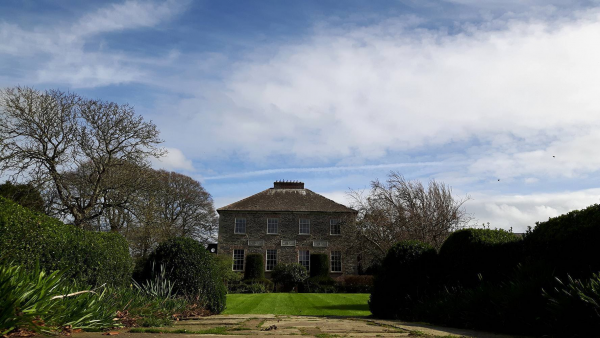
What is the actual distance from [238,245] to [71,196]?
1520 centimetres

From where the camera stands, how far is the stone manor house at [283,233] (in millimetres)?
34062

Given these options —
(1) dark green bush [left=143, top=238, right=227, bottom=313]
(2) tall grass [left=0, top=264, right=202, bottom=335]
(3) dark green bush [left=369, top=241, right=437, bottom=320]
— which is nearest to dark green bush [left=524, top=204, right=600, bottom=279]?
(3) dark green bush [left=369, top=241, right=437, bottom=320]

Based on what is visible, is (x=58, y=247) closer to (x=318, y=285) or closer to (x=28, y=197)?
(x=28, y=197)

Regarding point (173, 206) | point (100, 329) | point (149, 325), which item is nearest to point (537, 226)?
point (149, 325)

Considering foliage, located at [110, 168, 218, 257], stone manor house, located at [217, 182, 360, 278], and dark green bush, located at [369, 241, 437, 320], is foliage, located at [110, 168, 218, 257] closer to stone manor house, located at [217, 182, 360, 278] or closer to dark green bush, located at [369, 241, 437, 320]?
stone manor house, located at [217, 182, 360, 278]

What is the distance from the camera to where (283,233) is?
34438 millimetres

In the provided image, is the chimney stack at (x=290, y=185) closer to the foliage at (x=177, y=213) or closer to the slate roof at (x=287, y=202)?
the slate roof at (x=287, y=202)

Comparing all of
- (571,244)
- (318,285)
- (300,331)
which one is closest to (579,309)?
(571,244)

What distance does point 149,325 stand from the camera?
595 centimetres

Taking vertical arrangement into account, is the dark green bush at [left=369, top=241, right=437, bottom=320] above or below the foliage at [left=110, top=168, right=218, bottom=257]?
below

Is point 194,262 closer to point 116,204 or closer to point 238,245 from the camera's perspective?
point 116,204

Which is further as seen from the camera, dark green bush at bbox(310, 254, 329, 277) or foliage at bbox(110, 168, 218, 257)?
→ dark green bush at bbox(310, 254, 329, 277)

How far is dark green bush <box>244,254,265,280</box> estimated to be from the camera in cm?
3203

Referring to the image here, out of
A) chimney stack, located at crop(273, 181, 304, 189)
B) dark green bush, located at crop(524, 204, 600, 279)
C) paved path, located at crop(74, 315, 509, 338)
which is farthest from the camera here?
chimney stack, located at crop(273, 181, 304, 189)
